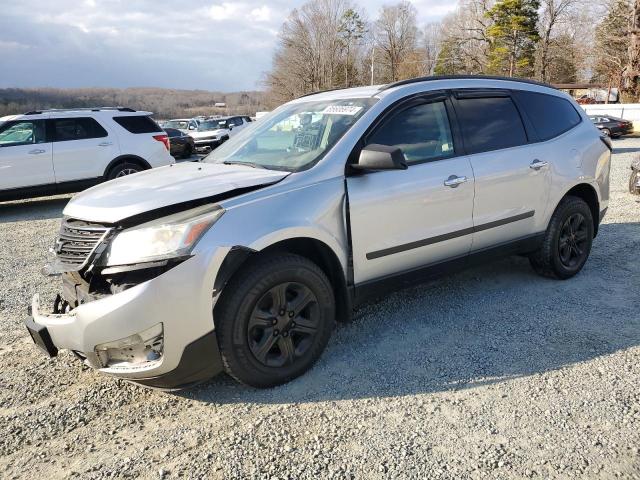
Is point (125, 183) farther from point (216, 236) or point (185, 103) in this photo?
point (185, 103)

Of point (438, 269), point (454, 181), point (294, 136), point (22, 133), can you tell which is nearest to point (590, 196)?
point (454, 181)

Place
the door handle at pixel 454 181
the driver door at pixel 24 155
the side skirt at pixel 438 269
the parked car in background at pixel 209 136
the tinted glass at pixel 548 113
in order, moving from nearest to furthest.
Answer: the side skirt at pixel 438 269 < the door handle at pixel 454 181 < the tinted glass at pixel 548 113 < the driver door at pixel 24 155 < the parked car in background at pixel 209 136

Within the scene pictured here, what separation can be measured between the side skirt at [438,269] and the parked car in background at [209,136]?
21.7m

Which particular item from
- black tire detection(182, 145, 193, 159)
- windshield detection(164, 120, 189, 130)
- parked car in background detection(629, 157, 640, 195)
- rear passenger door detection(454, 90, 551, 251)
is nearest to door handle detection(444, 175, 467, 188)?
rear passenger door detection(454, 90, 551, 251)

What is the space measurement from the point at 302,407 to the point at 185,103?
13388 cm

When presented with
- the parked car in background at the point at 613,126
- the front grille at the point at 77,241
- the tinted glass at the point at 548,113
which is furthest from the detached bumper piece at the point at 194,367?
the parked car in background at the point at 613,126

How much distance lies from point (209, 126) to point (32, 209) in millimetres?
17115

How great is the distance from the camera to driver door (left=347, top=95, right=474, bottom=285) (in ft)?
11.0

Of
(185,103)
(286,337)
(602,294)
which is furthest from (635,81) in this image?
(185,103)

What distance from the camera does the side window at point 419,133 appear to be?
140 inches

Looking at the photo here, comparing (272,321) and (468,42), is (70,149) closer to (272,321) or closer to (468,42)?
(272,321)

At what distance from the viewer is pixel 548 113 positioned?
468 cm

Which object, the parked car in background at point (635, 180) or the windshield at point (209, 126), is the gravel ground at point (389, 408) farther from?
the windshield at point (209, 126)

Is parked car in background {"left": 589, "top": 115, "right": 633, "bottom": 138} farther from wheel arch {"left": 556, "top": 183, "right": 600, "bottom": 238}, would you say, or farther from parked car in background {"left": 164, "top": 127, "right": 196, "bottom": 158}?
wheel arch {"left": 556, "top": 183, "right": 600, "bottom": 238}
